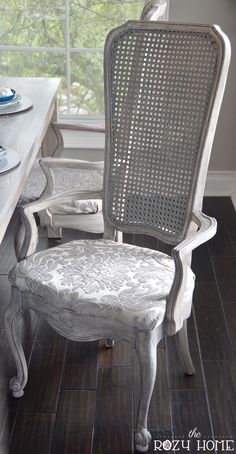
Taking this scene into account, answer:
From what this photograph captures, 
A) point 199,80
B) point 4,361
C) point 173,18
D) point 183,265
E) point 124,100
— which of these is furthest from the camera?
point 173,18

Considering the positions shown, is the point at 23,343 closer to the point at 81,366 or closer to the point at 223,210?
the point at 81,366

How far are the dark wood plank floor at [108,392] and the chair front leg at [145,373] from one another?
0.05 meters

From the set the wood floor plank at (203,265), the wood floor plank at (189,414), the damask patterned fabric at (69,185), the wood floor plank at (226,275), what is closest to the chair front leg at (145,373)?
the wood floor plank at (189,414)

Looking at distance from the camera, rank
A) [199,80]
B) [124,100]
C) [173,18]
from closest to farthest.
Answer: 1. [199,80]
2. [124,100]
3. [173,18]

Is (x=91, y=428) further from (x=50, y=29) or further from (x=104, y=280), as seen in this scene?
(x=50, y=29)

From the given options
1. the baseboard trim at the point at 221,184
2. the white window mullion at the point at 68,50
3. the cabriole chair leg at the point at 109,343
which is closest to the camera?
the cabriole chair leg at the point at 109,343

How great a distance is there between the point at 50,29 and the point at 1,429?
2.25 metres

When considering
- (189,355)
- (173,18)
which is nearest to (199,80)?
(189,355)

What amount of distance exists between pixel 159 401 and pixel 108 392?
17 centimetres

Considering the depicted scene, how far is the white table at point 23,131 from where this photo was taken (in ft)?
5.97

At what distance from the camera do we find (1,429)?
2076 millimetres

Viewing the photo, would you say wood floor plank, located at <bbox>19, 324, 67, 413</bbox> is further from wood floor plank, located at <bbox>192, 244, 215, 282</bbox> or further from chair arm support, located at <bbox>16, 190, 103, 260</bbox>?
wood floor plank, located at <bbox>192, 244, 215, 282</bbox>

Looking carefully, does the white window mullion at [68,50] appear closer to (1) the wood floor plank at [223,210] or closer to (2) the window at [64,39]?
(2) the window at [64,39]

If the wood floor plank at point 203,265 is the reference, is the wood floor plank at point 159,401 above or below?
above
